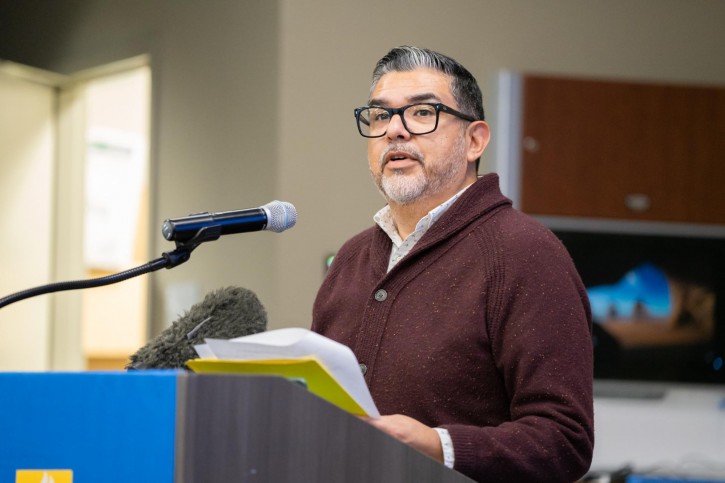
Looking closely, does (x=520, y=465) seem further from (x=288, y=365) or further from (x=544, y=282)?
(x=288, y=365)

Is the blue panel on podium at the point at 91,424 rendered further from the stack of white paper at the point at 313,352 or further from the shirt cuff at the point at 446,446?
the shirt cuff at the point at 446,446

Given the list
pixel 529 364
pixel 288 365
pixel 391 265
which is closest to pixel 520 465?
pixel 529 364

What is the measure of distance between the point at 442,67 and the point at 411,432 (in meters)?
0.75

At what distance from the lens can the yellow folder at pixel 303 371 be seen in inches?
41.6

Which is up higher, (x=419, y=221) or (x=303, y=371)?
(x=419, y=221)

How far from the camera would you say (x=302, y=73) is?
373 centimetres

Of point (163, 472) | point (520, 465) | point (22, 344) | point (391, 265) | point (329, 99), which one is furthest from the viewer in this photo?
point (22, 344)

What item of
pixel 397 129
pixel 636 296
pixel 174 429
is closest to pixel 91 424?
pixel 174 429

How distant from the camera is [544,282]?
4.91 feet

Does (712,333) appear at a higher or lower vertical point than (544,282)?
lower

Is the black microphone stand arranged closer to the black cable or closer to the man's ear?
the black cable

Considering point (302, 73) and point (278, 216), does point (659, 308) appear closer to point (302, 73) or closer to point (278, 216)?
point (302, 73)

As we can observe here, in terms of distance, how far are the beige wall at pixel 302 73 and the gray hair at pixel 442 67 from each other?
6.32 feet

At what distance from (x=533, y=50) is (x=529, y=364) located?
2.76 m
